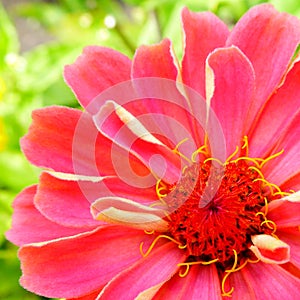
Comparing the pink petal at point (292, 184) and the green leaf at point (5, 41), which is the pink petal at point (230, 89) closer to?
the pink petal at point (292, 184)

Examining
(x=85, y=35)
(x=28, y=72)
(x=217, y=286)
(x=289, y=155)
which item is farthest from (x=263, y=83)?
(x=85, y=35)

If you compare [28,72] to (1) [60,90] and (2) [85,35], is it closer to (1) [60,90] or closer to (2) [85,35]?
(1) [60,90]

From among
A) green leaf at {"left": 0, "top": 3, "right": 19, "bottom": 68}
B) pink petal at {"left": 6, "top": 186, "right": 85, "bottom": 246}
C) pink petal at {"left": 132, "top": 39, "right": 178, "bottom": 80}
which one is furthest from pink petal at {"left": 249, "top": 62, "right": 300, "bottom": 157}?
green leaf at {"left": 0, "top": 3, "right": 19, "bottom": 68}

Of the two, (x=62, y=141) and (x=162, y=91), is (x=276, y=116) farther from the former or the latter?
(x=62, y=141)

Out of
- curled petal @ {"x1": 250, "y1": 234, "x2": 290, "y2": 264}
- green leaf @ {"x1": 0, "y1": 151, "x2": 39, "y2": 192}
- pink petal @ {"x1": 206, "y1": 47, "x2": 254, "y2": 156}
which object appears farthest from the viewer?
green leaf @ {"x1": 0, "y1": 151, "x2": 39, "y2": 192}

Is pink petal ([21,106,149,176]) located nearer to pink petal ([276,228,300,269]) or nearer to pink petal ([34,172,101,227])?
pink petal ([34,172,101,227])

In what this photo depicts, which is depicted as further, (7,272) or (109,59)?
(7,272)
